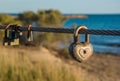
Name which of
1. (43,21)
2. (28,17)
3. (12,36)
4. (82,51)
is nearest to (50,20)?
(43,21)

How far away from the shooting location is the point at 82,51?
75.6 inches

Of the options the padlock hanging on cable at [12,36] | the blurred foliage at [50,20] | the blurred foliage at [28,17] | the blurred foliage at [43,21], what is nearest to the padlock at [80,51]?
the padlock hanging on cable at [12,36]

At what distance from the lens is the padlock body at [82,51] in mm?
1890

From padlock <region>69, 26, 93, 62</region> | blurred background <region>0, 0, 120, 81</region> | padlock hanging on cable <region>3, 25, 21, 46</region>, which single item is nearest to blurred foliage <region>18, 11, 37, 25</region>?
blurred background <region>0, 0, 120, 81</region>

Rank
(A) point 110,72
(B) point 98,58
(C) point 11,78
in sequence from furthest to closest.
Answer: (B) point 98,58
(A) point 110,72
(C) point 11,78

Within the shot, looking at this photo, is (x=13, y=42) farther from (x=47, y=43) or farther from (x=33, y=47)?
(x=47, y=43)

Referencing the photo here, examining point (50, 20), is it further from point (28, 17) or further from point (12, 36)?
point (12, 36)

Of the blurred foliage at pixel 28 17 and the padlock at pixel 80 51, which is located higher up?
the padlock at pixel 80 51

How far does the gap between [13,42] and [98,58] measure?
20.9 meters

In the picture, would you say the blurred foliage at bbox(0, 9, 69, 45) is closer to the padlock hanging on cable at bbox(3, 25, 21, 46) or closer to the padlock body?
the padlock hanging on cable at bbox(3, 25, 21, 46)

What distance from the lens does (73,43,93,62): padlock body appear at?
1890mm

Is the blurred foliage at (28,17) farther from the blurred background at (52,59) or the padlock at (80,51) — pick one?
the padlock at (80,51)

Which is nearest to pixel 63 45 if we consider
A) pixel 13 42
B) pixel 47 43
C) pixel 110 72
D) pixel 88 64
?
pixel 47 43

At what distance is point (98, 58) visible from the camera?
2316 centimetres
